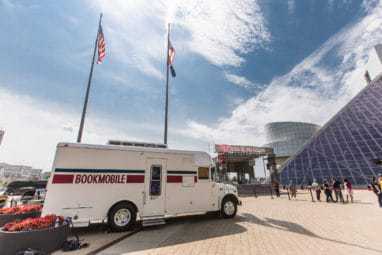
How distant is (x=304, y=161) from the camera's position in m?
29.8

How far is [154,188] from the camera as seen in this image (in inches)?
A: 302

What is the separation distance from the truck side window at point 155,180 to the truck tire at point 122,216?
3.23 ft

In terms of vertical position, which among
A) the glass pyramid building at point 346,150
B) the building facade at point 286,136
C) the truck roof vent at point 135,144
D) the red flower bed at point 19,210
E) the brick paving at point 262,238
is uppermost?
the building facade at point 286,136

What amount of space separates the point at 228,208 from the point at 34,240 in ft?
23.9

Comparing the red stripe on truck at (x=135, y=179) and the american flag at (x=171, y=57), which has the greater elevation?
the american flag at (x=171, y=57)

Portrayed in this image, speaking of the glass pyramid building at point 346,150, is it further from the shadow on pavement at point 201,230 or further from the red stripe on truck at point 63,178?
the red stripe on truck at point 63,178

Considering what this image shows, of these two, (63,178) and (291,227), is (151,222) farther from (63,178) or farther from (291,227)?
(291,227)

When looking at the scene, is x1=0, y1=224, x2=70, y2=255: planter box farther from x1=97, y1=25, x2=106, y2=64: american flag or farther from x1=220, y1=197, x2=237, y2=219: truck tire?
x1=97, y1=25, x2=106, y2=64: american flag

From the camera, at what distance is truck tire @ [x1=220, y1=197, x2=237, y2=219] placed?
8859 mm

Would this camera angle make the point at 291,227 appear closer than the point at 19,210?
Yes

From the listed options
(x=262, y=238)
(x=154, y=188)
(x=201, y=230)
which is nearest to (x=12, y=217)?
(x=154, y=188)

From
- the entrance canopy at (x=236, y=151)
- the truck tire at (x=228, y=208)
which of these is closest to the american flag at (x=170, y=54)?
the truck tire at (x=228, y=208)

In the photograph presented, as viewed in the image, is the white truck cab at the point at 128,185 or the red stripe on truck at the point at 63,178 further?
the white truck cab at the point at 128,185

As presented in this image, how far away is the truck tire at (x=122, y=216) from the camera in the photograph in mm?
6766
